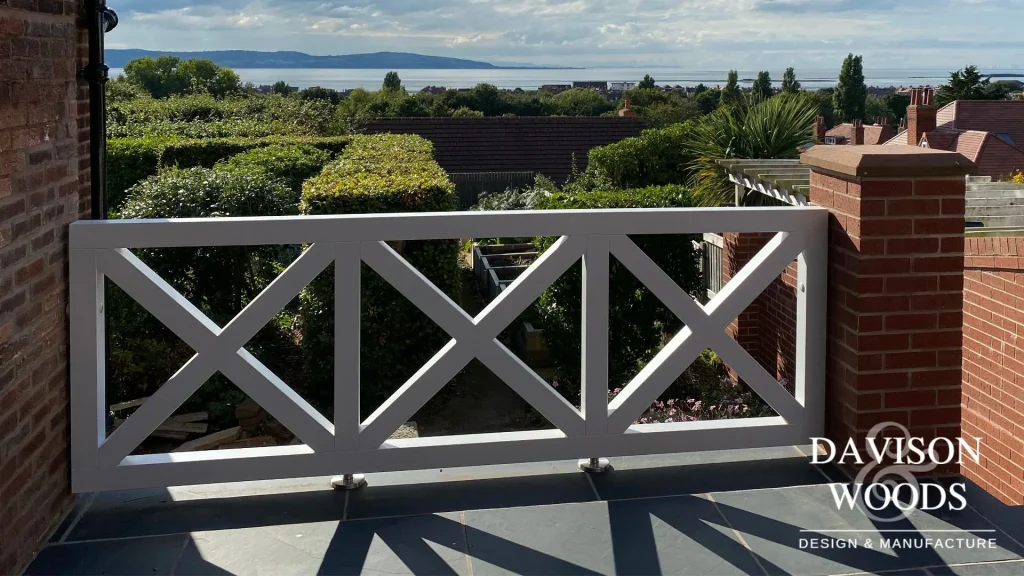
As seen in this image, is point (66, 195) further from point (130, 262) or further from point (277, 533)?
point (277, 533)

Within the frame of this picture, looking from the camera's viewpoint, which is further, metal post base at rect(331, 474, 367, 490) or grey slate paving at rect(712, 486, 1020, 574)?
metal post base at rect(331, 474, 367, 490)

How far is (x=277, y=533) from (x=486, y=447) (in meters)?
0.77

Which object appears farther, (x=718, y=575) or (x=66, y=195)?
(x=66, y=195)

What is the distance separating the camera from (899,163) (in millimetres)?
3162

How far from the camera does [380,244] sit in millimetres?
3094

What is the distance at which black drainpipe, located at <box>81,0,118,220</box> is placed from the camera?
3369 millimetres

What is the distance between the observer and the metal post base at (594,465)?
11.5ft

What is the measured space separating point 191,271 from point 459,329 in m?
5.83

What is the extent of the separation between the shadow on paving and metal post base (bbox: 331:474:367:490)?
1.4 inches

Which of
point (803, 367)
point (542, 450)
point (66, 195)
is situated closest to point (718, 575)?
point (542, 450)

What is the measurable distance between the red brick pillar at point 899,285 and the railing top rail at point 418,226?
23 cm

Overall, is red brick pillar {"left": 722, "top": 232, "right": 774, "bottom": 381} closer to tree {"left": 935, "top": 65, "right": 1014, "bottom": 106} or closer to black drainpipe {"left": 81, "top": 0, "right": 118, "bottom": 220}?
black drainpipe {"left": 81, "top": 0, "right": 118, "bottom": 220}

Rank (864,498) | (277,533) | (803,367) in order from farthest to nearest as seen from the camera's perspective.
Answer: (803,367) < (864,498) < (277,533)

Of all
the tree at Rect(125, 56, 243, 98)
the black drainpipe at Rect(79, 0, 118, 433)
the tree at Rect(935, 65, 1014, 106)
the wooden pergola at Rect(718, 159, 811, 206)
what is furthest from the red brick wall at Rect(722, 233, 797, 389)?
the tree at Rect(935, 65, 1014, 106)
